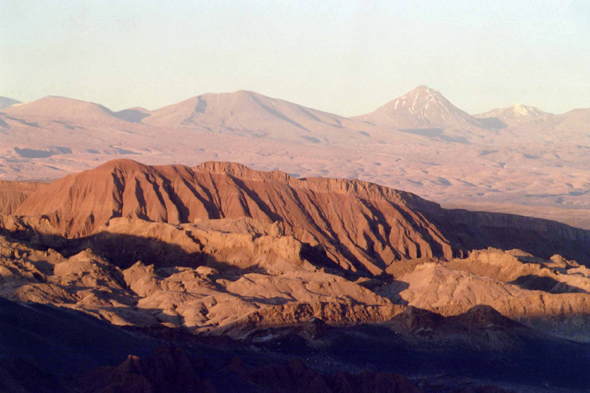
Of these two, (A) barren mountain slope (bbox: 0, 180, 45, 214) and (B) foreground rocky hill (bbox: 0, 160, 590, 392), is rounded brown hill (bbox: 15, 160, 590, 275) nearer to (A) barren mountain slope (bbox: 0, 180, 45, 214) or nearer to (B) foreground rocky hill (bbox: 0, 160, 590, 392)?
(B) foreground rocky hill (bbox: 0, 160, 590, 392)

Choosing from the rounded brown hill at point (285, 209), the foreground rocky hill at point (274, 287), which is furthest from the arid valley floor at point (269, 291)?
the rounded brown hill at point (285, 209)

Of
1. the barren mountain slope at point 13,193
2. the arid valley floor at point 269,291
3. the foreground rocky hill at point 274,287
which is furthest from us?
the barren mountain slope at point 13,193

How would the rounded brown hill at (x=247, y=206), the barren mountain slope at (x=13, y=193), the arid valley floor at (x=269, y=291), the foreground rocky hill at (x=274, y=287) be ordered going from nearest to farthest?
the arid valley floor at (x=269, y=291) → the foreground rocky hill at (x=274, y=287) → the rounded brown hill at (x=247, y=206) → the barren mountain slope at (x=13, y=193)

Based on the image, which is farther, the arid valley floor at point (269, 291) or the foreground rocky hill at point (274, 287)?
the foreground rocky hill at point (274, 287)

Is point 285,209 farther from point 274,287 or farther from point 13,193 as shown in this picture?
point 274,287

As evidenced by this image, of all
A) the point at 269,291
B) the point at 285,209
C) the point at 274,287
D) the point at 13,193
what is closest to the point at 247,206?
the point at 285,209

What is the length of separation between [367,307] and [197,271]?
14832mm

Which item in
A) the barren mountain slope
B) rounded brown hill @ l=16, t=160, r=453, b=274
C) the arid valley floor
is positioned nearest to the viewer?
the arid valley floor

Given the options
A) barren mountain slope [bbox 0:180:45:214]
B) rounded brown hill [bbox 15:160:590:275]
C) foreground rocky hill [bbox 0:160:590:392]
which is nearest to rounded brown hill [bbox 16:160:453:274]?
rounded brown hill [bbox 15:160:590:275]

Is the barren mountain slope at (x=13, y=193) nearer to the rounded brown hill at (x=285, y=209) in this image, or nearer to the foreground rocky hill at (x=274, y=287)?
the foreground rocky hill at (x=274, y=287)

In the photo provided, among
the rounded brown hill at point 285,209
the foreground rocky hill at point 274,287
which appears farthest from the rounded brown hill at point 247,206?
the foreground rocky hill at point 274,287

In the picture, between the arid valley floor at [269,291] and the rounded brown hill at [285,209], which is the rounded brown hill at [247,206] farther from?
the arid valley floor at [269,291]

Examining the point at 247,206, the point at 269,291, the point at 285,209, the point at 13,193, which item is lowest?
the point at 269,291

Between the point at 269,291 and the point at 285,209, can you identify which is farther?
the point at 285,209
